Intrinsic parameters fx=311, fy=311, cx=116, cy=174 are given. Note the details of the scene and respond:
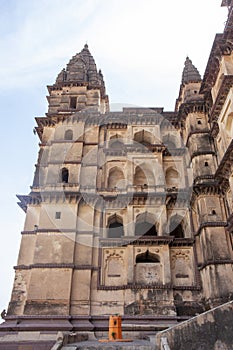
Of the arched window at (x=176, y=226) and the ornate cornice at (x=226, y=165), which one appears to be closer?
the ornate cornice at (x=226, y=165)

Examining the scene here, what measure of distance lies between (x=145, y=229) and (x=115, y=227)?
1951 millimetres

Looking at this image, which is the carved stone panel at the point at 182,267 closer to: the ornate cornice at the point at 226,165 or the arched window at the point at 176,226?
the arched window at the point at 176,226

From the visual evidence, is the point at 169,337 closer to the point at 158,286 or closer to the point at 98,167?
the point at 158,286

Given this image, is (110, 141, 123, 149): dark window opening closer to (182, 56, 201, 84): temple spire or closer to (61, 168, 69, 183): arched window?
(61, 168, 69, 183): arched window

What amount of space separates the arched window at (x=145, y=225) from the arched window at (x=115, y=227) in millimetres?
1011

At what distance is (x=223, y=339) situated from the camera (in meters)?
8.58

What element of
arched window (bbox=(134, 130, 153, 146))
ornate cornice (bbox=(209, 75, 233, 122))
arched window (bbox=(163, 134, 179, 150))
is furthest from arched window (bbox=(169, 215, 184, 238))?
ornate cornice (bbox=(209, 75, 233, 122))

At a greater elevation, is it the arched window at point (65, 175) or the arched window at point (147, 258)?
the arched window at point (65, 175)

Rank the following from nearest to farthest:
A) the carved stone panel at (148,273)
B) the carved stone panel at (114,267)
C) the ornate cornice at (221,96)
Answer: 1. the ornate cornice at (221,96)
2. the carved stone panel at (148,273)
3. the carved stone panel at (114,267)

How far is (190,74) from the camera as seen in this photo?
2352 centimetres

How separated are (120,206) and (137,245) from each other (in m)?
2.72

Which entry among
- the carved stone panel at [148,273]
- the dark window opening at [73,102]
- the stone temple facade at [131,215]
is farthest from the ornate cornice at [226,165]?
the dark window opening at [73,102]

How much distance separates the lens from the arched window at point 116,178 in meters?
20.4

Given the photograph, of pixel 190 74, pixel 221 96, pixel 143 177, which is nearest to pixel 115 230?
pixel 143 177
